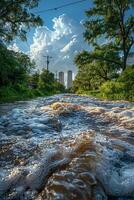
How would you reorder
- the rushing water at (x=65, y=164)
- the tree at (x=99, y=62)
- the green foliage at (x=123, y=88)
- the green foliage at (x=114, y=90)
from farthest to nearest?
the tree at (x=99, y=62) → the green foliage at (x=114, y=90) → the green foliage at (x=123, y=88) → the rushing water at (x=65, y=164)

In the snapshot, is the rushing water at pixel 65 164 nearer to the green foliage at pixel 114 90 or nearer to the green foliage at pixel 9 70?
the green foliage at pixel 114 90

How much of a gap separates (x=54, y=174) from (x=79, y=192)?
58 cm

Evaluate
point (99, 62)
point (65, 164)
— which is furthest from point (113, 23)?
point (65, 164)

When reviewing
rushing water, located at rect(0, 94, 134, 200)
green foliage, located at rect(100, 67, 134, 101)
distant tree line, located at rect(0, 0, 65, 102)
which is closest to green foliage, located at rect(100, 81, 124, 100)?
green foliage, located at rect(100, 67, 134, 101)

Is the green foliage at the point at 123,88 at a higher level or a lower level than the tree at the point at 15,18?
lower

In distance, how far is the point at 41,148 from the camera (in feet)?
18.3

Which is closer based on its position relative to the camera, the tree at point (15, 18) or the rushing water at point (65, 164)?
the rushing water at point (65, 164)

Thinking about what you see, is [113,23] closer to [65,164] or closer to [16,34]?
[16,34]

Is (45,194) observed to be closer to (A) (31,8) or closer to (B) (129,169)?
(B) (129,169)

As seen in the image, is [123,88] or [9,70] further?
[9,70]

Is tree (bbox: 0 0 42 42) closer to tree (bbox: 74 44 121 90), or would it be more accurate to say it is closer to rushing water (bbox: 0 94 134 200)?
tree (bbox: 74 44 121 90)

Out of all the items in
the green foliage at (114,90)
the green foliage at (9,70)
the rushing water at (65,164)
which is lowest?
the rushing water at (65,164)

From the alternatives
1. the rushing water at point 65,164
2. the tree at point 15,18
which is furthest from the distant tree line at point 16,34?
the rushing water at point 65,164

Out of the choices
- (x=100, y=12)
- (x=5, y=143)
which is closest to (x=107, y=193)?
(x=5, y=143)
